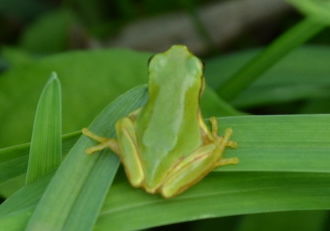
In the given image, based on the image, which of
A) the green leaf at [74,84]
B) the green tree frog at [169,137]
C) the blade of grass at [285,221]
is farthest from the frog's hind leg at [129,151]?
the blade of grass at [285,221]

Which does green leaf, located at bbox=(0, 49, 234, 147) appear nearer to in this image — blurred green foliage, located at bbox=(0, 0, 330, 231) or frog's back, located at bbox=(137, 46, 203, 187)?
blurred green foliage, located at bbox=(0, 0, 330, 231)

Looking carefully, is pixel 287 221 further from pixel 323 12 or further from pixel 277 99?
pixel 323 12

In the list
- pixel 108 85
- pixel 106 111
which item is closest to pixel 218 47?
pixel 108 85

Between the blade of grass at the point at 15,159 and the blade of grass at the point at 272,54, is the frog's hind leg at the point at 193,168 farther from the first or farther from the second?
the blade of grass at the point at 272,54

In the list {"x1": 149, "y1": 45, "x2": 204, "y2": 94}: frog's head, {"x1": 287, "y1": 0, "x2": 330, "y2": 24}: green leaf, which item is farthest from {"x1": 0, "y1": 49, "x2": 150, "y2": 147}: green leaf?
{"x1": 287, "y1": 0, "x2": 330, "y2": 24}: green leaf

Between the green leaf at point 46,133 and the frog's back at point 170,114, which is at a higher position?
the green leaf at point 46,133

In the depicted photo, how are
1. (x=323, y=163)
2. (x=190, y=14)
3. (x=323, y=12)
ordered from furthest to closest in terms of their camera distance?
(x=190, y=14) < (x=323, y=12) < (x=323, y=163)
